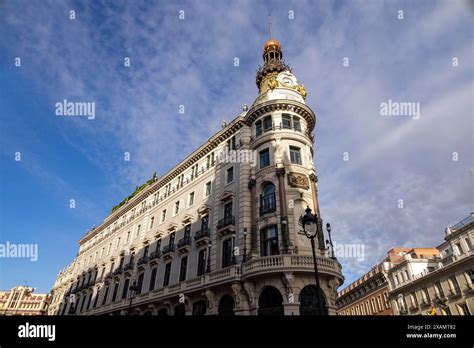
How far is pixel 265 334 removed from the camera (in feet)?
24.2

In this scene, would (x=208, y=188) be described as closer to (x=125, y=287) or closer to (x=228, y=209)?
(x=228, y=209)

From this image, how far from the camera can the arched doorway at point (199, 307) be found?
23.7 m

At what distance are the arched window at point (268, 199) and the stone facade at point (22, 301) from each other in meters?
120

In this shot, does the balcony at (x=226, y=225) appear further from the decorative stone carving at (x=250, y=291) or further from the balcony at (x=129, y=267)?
the balcony at (x=129, y=267)

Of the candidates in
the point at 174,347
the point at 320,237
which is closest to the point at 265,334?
the point at 174,347

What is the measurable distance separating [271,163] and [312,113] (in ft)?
24.0

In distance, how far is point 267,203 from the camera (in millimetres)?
24125

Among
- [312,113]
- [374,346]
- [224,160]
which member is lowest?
[374,346]

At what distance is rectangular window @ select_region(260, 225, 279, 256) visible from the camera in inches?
864

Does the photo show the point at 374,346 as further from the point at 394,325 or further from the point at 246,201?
the point at 246,201

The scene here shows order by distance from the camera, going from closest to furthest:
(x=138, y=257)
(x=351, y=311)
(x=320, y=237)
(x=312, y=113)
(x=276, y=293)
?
(x=276, y=293) → (x=320, y=237) → (x=312, y=113) → (x=138, y=257) → (x=351, y=311)

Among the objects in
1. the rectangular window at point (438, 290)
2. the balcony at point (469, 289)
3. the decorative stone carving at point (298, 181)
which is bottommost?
the balcony at point (469, 289)

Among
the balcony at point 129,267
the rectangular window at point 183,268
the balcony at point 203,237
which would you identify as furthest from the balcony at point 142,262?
the balcony at point 203,237

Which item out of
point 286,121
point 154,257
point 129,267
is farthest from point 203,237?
point 129,267
